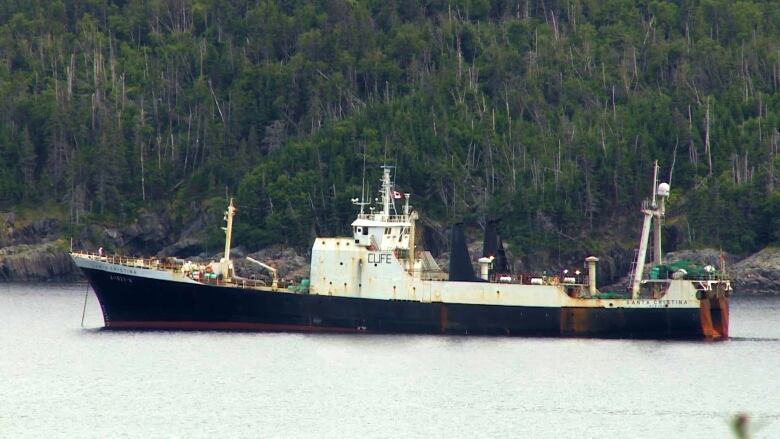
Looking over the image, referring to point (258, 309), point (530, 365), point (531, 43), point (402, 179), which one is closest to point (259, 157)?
point (402, 179)

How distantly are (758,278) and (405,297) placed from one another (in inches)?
1975

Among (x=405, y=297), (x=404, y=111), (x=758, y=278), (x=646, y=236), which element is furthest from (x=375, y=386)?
(x=404, y=111)

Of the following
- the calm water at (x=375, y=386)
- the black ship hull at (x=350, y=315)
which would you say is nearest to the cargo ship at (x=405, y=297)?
the black ship hull at (x=350, y=315)

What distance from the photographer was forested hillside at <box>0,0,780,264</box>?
435 ft

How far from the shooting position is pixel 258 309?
79.8m

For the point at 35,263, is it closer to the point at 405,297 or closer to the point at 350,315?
the point at 350,315

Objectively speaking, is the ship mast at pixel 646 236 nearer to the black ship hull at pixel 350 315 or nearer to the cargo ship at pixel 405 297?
the cargo ship at pixel 405 297

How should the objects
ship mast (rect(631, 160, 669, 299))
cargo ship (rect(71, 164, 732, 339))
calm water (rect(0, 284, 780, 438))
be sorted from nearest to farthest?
calm water (rect(0, 284, 780, 438)), cargo ship (rect(71, 164, 732, 339)), ship mast (rect(631, 160, 669, 299))

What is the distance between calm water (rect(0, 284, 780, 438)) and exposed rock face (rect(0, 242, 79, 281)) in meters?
50.1

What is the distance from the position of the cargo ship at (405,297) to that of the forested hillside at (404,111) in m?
47.3

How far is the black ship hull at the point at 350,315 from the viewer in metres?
77.6

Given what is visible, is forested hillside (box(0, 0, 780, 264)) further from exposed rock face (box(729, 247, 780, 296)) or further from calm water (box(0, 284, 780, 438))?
calm water (box(0, 284, 780, 438))

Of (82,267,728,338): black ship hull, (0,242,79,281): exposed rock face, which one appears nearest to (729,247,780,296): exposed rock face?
(82,267,728,338): black ship hull

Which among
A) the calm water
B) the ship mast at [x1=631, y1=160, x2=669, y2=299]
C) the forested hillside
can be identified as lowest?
the calm water
